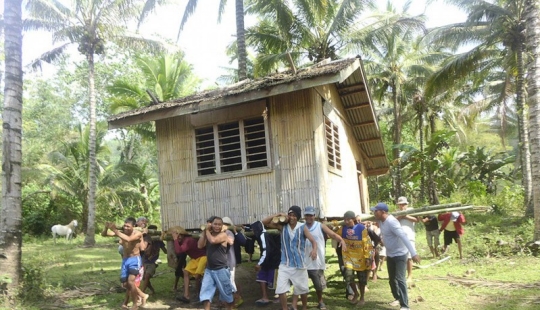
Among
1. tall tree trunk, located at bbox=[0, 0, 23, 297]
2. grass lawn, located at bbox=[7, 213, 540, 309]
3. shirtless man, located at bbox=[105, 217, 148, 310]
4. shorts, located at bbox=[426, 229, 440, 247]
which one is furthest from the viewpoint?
shorts, located at bbox=[426, 229, 440, 247]

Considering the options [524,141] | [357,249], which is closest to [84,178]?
[357,249]

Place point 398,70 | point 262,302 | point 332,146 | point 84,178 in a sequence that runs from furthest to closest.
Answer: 1. point 398,70
2. point 84,178
3. point 332,146
4. point 262,302

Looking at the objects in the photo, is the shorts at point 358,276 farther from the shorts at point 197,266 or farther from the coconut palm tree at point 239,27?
the coconut palm tree at point 239,27

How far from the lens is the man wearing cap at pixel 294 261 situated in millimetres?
6984

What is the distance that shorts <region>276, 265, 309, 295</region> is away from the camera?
6.98m

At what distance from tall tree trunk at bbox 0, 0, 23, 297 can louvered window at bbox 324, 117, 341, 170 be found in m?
6.30

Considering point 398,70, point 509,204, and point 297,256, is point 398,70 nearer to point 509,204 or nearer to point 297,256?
point 509,204

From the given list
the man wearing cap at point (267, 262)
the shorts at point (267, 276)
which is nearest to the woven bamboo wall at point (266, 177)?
the man wearing cap at point (267, 262)

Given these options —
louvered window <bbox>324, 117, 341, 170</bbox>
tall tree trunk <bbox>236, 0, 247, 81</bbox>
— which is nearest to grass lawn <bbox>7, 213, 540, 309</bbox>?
louvered window <bbox>324, 117, 341, 170</bbox>

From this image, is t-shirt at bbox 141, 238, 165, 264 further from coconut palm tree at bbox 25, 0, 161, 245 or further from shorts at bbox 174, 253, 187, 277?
coconut palm tree at bbox 25, 0, 161, 245

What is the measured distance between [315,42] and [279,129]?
1252 centimetres

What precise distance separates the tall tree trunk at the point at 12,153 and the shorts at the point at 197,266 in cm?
305

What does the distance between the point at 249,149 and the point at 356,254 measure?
125 inches

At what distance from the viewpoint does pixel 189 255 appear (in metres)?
8.60
